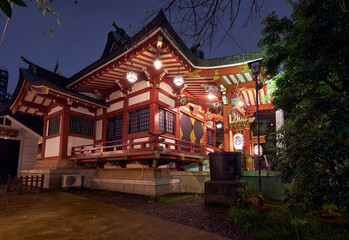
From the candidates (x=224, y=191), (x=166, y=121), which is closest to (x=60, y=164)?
(x=166, y=121)

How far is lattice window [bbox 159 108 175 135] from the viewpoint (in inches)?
458

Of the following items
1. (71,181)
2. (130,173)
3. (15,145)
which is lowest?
(71,181)

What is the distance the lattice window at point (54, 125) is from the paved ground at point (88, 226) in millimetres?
8246

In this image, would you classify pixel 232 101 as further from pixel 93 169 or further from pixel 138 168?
pixel 93 169

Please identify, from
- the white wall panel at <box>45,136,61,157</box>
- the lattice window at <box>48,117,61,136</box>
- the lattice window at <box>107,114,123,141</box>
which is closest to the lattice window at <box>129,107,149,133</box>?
the lattice window at <box>107,114,123,141</box>

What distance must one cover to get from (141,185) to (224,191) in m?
4.64

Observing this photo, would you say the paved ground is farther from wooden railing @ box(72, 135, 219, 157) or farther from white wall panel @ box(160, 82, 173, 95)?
white wall panel @ box(160, 82, 173, 95)

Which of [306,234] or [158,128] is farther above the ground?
[158,128]

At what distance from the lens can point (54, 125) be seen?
13.8 meters

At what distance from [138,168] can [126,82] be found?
17.0 feet

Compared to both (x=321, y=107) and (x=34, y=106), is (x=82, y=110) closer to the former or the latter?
(x=34, y=106)

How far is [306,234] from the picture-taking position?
3588 mm

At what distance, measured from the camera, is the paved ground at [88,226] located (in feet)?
12.4

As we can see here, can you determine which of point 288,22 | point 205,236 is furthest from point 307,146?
point 288,22
